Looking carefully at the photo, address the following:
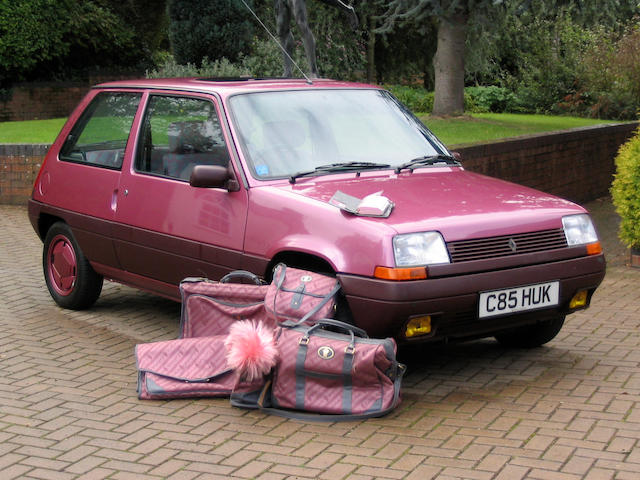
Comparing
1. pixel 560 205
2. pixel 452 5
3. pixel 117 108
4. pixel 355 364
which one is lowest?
pixel 355 364

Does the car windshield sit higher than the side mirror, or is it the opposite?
the car windshield

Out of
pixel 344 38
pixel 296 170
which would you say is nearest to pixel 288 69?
pixel 296 170

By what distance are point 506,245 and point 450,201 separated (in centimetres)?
44

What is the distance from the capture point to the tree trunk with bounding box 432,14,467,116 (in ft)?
60.2

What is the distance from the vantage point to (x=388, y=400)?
16.6 feet

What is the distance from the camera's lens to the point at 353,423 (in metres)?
5.06

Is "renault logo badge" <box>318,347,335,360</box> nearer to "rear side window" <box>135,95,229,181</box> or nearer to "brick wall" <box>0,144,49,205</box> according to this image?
"rear side window" <box>135,95,229,181</box>

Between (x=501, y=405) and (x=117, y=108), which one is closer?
(x=501, y=405)

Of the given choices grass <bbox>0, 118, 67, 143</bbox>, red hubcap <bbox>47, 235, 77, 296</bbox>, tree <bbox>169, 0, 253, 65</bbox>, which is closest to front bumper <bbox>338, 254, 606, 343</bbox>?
red hubcap <bbox>47, 235, 77, 296</bbox>

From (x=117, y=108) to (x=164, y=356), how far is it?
7.89ft

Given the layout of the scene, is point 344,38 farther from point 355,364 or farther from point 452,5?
point 355,364

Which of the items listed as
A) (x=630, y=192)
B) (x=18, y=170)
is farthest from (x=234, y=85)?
(x=18, y=170)

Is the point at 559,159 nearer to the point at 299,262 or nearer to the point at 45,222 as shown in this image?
the point at 45,222

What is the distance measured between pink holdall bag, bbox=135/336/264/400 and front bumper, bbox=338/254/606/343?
2.77 ft
